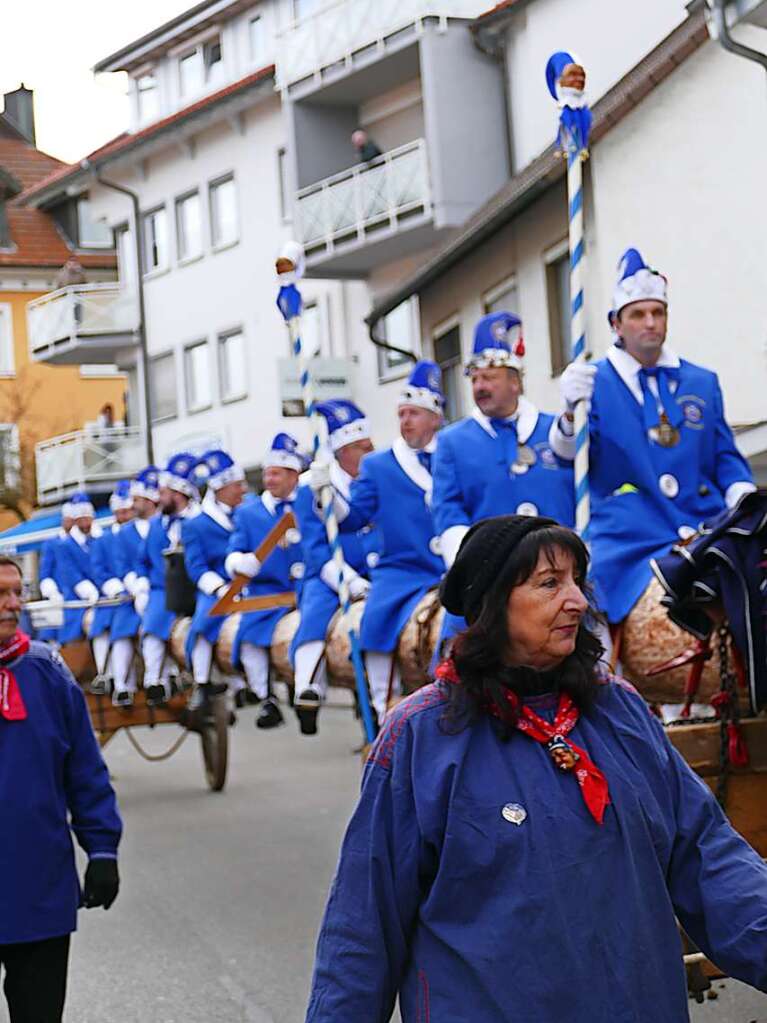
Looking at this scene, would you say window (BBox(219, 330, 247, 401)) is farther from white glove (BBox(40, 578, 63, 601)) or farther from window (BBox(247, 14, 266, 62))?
white glove (BBox(40, 578, 63, 601))

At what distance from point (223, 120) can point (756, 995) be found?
28650 mm

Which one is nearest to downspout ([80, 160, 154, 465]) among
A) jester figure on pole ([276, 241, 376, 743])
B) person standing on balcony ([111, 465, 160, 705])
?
person standing on balcony ([111, 465, 160, 705])

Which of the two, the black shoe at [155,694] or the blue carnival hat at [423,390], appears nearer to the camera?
the blue carnival hat at [423,390]

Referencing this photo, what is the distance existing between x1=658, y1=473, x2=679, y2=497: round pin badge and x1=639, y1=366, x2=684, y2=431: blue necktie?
0.18m

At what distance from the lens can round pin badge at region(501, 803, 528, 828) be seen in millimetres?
3303

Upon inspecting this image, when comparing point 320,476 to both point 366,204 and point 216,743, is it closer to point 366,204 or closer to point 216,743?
point 216,743

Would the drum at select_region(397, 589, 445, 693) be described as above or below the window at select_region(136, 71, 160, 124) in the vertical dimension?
below

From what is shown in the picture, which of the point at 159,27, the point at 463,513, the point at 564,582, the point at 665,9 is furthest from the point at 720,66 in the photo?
the point at 159,27

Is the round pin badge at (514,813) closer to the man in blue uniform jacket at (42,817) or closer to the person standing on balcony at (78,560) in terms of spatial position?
the man in blue uniform jacket at (42,817)

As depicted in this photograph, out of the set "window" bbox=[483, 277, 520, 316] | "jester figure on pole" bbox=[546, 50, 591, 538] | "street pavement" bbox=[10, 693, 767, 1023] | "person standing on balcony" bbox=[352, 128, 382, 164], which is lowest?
"street pavement" bbox=[10, 693, 767, 1023]

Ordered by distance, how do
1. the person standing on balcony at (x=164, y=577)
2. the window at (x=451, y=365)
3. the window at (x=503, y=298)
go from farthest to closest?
the window at (x=451, y=365) < the window at (x=503, y=298) < the person standing on balcony at (x=164, y=577)

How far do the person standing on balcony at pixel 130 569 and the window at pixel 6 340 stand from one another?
33255 millimetres

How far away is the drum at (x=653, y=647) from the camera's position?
5879mm

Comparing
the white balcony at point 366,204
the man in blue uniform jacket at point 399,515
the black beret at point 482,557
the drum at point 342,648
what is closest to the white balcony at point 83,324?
A: the white balcony at point 366,204
